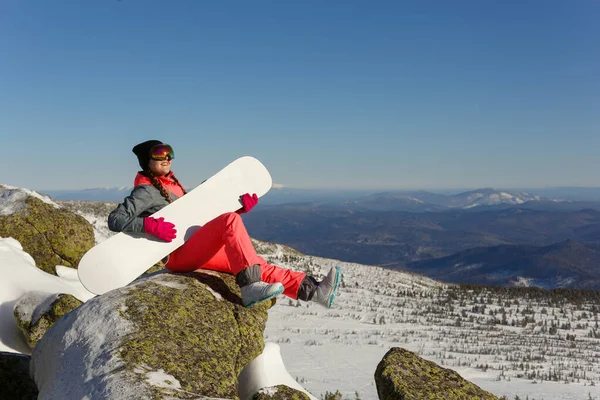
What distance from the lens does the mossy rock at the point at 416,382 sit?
4.86 meters

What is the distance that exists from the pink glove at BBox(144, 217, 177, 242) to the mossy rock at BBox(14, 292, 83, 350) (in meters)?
1.79

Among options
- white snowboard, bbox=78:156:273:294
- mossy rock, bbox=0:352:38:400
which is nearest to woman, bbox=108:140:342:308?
white snowboard, bbox=78:156:273:294

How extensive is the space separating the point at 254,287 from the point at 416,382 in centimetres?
213

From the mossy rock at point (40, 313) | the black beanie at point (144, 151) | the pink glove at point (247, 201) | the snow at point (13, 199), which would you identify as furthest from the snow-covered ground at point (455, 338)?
the pink glove at point (247, 201)

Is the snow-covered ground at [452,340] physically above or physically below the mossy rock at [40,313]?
below

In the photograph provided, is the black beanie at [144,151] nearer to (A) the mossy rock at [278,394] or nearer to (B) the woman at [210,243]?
(B) the woman at [210,243]

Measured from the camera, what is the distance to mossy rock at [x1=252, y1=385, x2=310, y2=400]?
474 centimetres

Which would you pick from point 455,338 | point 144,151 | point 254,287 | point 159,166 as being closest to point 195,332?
point 254,287

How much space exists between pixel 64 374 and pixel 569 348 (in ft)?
51.8

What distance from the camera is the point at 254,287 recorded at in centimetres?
502

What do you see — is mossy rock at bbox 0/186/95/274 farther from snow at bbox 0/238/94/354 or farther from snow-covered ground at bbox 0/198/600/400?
snow-covered ground at bbox 0/198/600/400

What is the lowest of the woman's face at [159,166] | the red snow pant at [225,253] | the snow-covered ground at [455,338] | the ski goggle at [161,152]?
the snow-covered ground at [455,338]

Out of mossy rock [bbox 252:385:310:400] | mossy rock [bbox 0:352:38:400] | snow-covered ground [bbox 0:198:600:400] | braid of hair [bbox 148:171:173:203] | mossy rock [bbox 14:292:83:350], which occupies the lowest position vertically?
snow-covered ground [bbox 0:198:600:400]

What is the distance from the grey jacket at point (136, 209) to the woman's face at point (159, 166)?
230mm
